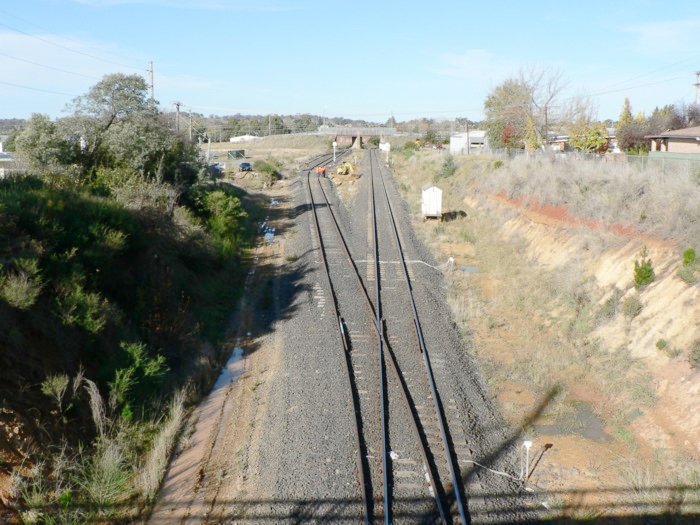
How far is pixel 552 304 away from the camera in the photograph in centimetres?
1764

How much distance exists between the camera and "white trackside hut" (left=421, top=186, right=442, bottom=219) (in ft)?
102

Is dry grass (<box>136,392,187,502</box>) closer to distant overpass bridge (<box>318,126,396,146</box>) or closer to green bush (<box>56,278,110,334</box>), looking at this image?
green bush (<box>56,278,110,334</box>)

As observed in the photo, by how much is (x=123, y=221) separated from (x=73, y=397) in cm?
644

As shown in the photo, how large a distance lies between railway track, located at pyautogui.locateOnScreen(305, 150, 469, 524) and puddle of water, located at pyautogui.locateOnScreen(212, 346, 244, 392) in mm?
2368

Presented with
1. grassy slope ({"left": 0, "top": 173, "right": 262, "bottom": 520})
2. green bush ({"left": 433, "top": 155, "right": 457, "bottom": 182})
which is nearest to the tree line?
green bush ({"left": 433, "top": 155, "right": 457, "bottom": 182})

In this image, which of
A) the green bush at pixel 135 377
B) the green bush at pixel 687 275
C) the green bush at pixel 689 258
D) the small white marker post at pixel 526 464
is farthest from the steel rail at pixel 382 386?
the green bush at pixel 689 258

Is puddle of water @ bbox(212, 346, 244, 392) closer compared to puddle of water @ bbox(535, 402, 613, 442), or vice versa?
puddle of water @ bbox(535, 402, 613, 442)

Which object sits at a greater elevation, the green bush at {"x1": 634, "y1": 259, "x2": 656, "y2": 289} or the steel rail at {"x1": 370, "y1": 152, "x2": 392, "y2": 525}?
the green bush at {"x1": 634, "y1": 259, "x2": 656, "y2": 289}

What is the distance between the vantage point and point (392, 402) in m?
11.4

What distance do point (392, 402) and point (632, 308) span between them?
22.2ft

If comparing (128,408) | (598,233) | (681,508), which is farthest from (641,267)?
(128,408)

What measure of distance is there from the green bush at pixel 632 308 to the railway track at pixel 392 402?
16.0 ft

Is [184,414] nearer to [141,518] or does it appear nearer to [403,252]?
[141,518]

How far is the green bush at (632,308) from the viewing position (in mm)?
14383
